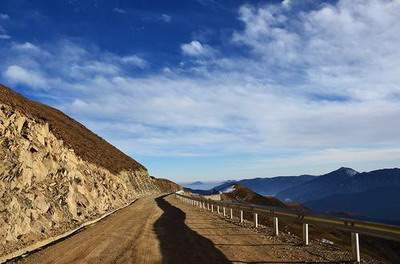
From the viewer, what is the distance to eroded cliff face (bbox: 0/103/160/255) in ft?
64.0

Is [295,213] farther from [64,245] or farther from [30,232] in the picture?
[30,232]

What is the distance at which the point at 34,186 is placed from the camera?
2475 centimetres

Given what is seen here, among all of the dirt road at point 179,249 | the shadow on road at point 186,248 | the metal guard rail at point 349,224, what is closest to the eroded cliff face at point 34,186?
the dirt road at point 179,249

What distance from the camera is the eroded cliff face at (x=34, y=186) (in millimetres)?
19516

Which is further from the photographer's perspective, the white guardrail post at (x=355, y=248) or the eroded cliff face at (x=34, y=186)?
the eroded cliff face at (x=34, y=186)

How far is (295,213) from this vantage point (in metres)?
18.4

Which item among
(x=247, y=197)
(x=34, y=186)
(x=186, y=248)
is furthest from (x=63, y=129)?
(x=247, y=197)

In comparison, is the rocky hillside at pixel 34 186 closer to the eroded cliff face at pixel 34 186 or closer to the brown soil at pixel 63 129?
the eroded cliff face at pixel 34 186

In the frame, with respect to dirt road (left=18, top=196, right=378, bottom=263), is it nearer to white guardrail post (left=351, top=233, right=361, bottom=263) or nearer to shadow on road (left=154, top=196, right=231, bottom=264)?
shadow on road (left=154, top=196, right=231, bottom=264)

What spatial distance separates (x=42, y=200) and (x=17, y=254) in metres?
8.36

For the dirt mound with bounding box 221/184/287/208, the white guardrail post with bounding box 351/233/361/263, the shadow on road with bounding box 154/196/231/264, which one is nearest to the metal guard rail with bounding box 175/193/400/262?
the white guardrail post with bounding box 351/233/361/263

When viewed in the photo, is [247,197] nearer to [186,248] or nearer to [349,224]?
[186,248]

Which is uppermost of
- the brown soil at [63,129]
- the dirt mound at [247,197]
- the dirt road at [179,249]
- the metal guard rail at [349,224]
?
the brown soil at [63,129]

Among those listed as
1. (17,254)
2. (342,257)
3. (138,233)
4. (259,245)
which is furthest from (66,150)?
(342,257)
